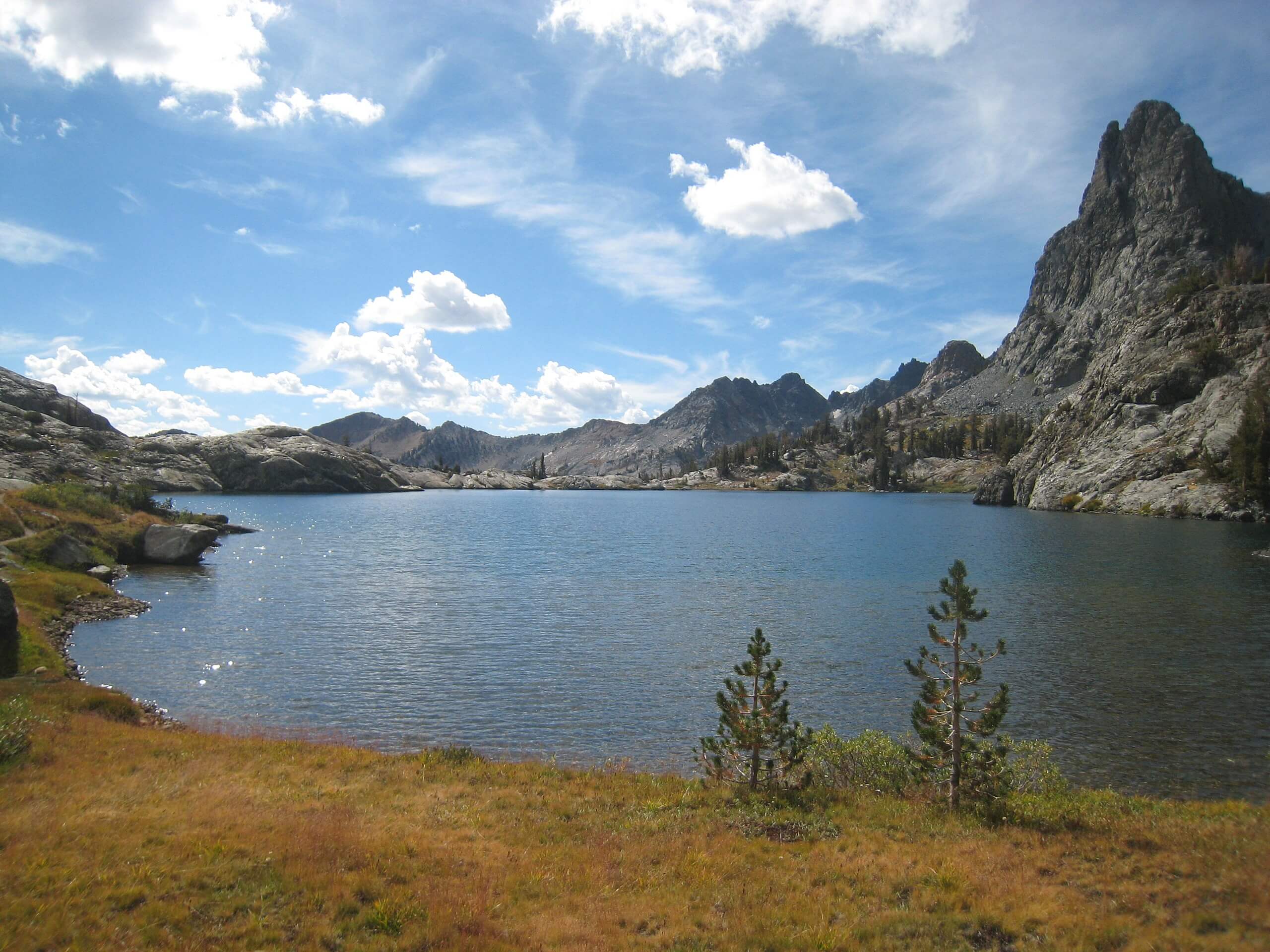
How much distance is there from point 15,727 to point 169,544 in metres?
64.7

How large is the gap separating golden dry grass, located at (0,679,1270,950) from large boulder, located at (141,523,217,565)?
62.8 metres

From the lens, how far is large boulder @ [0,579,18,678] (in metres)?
32.4

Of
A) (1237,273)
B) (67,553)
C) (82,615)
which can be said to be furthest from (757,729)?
(1237,273)

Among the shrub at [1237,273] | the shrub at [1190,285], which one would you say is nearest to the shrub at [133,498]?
the shrub at [1190,285]

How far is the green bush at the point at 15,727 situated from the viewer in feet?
62.5

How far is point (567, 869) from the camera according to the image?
1517cm

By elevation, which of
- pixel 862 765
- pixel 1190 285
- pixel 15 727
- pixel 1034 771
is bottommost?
pixel 1034 771

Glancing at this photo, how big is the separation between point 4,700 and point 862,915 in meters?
28.8

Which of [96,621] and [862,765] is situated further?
[96,621]

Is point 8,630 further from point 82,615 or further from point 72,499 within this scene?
point 72,499

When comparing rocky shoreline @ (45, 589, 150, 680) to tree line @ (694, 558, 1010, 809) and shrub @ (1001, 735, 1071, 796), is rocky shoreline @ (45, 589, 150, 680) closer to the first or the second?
tree line @ (694, 558, 1010, 809)

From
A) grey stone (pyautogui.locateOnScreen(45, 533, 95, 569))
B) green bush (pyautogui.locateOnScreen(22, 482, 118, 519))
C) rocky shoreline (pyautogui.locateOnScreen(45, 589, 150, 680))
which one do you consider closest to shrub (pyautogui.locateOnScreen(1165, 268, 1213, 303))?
rocky shoreline (pyautogui.locateOnScreen(45, 589, 150, 680))

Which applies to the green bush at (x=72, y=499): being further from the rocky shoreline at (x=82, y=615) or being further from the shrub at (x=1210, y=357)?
the shrub at (x=1210, y=357)

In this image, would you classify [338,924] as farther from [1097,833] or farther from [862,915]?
[1097,833]
